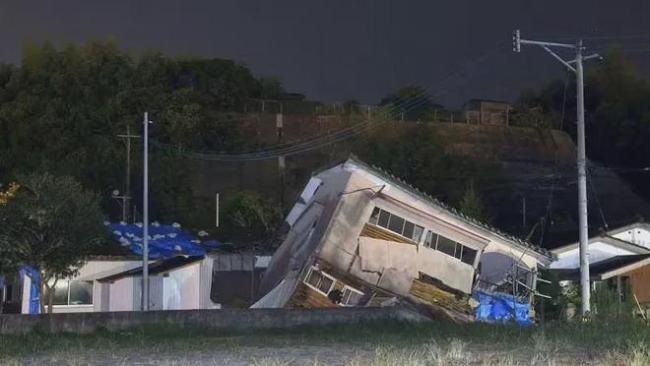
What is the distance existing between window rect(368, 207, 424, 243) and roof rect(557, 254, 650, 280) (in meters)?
7.48

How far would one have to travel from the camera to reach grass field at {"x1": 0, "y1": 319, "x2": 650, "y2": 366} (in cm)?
1135

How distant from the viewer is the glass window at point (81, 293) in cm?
3058

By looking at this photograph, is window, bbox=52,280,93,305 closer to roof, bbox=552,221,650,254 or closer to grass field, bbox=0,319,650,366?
grass field, bbox=0,319,650,366

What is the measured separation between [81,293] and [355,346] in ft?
60.7

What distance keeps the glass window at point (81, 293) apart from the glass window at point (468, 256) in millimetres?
13009

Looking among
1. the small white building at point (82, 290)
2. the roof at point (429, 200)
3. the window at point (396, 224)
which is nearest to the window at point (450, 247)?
the window at point (396, 224)

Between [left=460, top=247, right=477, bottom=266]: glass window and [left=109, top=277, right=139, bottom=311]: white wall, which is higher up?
[left=460, top=247, right=477, bottom=266]: glass window

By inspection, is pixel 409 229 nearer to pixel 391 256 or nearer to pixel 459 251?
pixel 391 256

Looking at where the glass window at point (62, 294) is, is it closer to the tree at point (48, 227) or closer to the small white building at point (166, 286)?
the small white building at point (166, 286)

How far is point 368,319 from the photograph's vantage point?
20.5 meters

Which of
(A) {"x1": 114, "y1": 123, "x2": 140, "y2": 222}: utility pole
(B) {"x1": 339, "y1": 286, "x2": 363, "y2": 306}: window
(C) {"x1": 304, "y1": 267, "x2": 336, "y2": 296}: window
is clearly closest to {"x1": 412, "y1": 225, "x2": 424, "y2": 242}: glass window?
(B) {"x1": 339, "y1": 286, "x2": 363, "y2": 306}: window

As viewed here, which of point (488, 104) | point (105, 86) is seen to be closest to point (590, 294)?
point (105, 86)

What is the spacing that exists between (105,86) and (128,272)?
2273cm

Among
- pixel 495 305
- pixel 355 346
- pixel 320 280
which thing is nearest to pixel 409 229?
pixel 495 305
